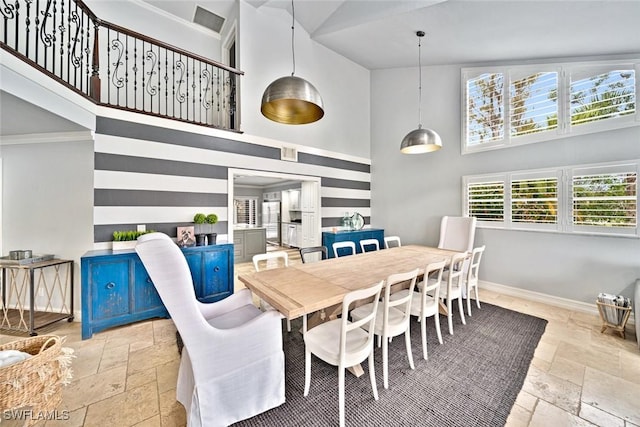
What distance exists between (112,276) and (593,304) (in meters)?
6.01

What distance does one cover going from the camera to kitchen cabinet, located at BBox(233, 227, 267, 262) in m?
6.59

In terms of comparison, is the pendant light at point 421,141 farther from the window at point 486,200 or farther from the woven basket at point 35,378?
the woven basket at point 35,378

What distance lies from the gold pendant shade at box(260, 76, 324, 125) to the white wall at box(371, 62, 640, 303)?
3326 millimetres

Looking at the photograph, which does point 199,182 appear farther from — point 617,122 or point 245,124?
point 617,122

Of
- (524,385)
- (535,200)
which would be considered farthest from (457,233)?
(524,385)

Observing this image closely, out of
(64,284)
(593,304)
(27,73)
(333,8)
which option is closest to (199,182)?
(27,73)

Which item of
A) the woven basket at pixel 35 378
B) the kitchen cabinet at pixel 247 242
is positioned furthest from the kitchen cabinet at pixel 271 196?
the woven basket at pixel 35 378

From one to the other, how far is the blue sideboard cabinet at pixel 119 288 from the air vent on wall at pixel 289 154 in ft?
6.94

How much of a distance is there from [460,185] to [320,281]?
3.61 meters

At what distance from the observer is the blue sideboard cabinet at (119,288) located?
2629 millimetres

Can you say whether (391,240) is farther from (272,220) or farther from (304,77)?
(272,220)

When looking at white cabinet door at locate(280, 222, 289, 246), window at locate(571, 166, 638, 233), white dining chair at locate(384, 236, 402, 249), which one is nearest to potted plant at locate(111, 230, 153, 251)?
white dining chair at locate(384, 236, 402, 249)

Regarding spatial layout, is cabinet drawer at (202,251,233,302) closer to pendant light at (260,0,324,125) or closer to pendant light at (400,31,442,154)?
pendant light at (260,0,324,125)

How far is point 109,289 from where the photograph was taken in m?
2.74
